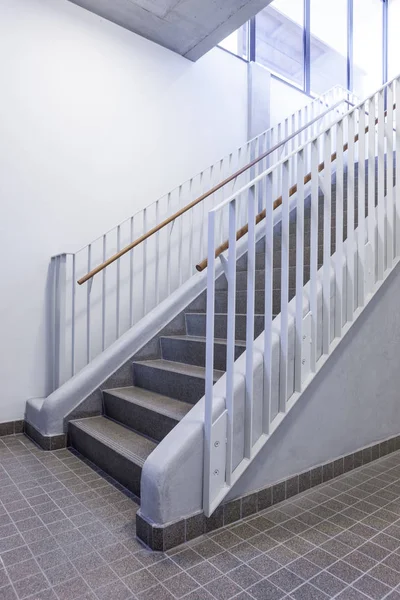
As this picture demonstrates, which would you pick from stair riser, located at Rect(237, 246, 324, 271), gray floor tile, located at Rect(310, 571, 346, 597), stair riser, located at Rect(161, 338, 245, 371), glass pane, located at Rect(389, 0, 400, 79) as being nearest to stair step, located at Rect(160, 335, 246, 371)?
stair riser, located at Rect(161, 338, 245, 371)

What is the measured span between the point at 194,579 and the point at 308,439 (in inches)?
36.4

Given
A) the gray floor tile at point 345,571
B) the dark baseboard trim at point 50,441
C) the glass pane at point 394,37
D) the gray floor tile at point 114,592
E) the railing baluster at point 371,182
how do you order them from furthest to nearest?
the glass pane at point 394,37, the dark baseboard trim at point 50,441, the railing baluster at point 371,182, the gray floor tile at point 345,571, the gray floor tile at point 114,592

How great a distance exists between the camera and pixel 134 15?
11.1ft

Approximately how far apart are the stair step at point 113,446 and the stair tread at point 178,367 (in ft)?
1.43

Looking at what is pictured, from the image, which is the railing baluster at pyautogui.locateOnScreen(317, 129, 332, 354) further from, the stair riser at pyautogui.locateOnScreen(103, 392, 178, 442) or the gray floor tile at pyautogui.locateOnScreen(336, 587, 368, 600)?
the gray floor tile at pyautogui.locateOnScreen(336, 587, 368, 600)

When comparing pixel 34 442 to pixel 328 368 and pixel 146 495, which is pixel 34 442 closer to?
pixel 146 495

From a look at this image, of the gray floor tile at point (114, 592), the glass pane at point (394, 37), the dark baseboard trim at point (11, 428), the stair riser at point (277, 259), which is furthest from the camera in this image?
the glass pane at point (394, 37)

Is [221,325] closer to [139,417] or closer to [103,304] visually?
[139,417]

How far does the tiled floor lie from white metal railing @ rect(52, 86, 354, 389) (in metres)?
1.20

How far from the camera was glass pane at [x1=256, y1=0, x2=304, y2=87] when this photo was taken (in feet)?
16.7

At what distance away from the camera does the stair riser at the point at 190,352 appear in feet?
8.18

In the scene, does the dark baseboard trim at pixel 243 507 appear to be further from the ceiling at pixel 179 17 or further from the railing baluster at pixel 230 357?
the ceiling at pixel 179 17

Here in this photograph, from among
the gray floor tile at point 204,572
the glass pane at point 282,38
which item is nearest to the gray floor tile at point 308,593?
the gray floor tile at point 204,572

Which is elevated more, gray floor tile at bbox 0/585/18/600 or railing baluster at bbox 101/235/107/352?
railing baluster at bbox 101/235/107/352
